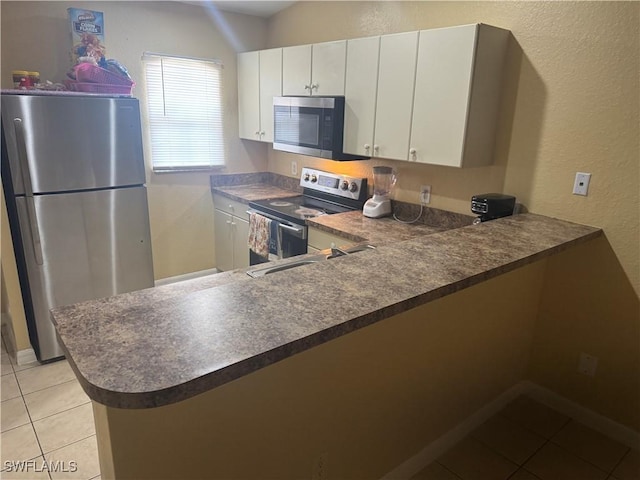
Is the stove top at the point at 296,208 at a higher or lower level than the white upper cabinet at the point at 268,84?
lower

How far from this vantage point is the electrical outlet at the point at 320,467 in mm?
1501

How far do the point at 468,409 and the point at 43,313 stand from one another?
2580mm

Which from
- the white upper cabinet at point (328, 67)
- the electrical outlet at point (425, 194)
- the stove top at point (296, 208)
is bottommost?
the stove top at point (296, 208)

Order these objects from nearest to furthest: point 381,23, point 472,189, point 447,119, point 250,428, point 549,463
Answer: point 250,428 → point 549,463 → point 447,119 → point 472,189 → point 381,23

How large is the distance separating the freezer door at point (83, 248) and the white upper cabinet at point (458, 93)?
6.45 feet

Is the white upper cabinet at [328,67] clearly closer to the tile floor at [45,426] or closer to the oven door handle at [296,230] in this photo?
the oven door handle at [296,230]

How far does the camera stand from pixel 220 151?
3.94 meters

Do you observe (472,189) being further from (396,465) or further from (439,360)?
(396,465)

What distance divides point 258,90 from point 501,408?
293cm

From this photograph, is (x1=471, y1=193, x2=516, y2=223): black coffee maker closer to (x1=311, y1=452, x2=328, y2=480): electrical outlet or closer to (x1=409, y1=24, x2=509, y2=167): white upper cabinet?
(x1=409, y1=24, x2=509, y2=167): white upper cabinet

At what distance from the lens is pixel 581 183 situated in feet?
6.91

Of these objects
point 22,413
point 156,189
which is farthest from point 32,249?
point 156,189

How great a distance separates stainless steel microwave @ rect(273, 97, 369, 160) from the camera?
9.44ft

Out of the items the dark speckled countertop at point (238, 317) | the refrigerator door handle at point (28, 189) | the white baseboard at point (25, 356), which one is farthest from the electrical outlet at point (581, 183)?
the white baseboard at point (25, 356)
